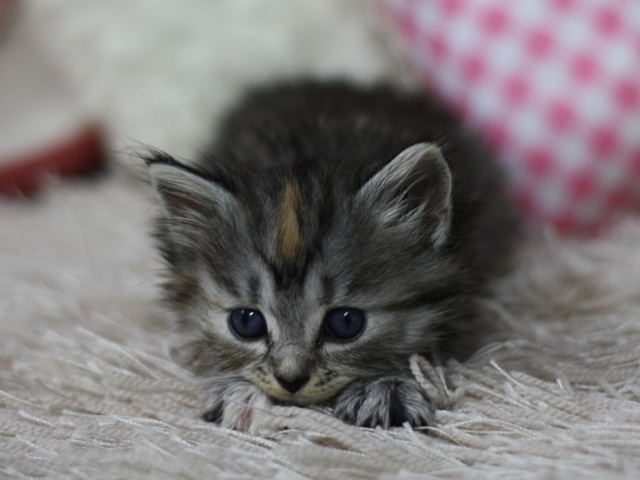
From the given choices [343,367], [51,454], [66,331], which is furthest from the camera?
[66,331]

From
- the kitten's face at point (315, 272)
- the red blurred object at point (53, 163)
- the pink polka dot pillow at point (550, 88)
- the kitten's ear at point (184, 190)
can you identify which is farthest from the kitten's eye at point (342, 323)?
the red blurred object at point (53, 163)

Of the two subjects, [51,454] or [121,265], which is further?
[121,265]

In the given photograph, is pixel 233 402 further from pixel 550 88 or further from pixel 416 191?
pixel 550 88

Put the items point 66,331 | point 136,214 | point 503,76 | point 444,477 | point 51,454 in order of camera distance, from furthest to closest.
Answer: point 136,214, point 503,76, point 66,331, point 51,454, point 444,477

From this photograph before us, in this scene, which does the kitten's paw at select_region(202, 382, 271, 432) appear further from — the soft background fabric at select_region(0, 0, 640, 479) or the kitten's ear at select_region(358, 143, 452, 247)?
the kitten's ear at select_region(358, 143, 452, 247)

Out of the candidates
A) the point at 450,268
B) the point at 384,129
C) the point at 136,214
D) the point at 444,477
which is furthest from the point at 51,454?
the point at 136,214

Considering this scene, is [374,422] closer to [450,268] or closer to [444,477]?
[444,477]

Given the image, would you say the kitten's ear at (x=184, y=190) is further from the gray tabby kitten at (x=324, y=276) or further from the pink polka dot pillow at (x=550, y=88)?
the pink polka dot pillow at (x=550, y=88)
